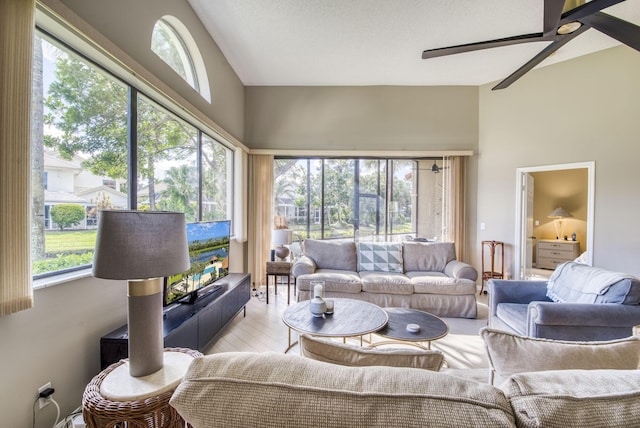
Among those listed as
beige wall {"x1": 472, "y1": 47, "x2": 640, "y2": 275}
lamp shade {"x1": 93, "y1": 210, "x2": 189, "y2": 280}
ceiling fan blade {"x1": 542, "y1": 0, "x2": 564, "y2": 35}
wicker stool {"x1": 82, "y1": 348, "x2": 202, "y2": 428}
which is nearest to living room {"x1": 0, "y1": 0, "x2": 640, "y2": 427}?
beige wall {"x1": 472, "y1": 47, "x2": 640, "y2": 275}

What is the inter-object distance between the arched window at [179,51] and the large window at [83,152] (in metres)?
0.61

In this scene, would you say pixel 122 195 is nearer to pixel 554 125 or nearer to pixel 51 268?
pixel 51 268

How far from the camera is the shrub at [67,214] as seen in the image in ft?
5.14

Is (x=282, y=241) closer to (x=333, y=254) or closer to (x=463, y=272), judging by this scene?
(x=333, y=254)

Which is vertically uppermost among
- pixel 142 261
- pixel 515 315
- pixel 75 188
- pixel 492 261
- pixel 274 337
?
pixel 75 188

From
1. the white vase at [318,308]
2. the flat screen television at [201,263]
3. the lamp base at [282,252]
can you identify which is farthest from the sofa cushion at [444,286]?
the flat screen television at [201,263]

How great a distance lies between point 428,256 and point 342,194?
178cm

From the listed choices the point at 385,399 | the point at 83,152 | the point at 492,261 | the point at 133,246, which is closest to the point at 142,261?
the point at 133,246

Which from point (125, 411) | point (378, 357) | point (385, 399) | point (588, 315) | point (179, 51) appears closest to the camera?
point (385, 399)

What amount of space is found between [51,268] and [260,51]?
11.0 feet

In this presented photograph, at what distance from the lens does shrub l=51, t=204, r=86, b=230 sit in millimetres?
1568

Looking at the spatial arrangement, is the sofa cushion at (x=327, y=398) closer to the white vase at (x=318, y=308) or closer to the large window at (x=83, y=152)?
the large window at (x=83, y=152)

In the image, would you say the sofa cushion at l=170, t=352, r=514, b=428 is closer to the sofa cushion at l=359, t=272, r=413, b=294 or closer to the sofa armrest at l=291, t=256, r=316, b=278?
the sofa cushion at l=359, t=272, r=413, b=294

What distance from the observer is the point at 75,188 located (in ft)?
5.56
